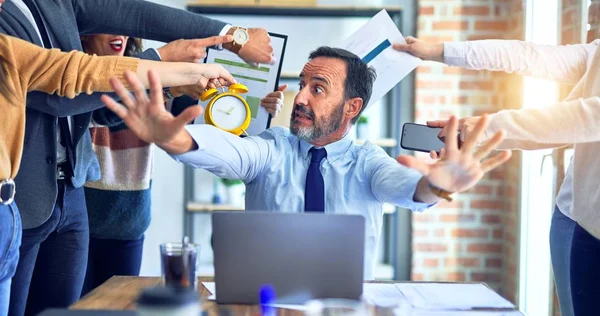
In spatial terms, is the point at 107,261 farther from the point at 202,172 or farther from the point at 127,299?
the point at 202,172

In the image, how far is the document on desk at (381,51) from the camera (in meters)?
2.15

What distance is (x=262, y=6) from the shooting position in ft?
12.2

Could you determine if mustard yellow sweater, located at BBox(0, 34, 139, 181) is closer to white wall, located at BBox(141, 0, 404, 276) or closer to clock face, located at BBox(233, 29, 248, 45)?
clock face, located at BBox(233, 29, 248, 45)

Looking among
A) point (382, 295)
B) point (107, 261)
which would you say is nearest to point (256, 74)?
point (107, 261)

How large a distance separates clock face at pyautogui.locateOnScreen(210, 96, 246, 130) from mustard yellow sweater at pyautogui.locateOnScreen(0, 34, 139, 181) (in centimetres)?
42

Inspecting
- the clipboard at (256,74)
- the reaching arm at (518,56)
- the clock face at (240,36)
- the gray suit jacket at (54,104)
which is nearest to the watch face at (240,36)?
the clock face at (240,36)

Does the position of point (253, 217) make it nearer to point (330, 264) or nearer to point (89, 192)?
point (330, 264)

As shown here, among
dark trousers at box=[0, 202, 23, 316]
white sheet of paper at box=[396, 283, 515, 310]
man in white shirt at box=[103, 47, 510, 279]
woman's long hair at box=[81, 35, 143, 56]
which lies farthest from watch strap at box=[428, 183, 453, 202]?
woman's long hair at box=[81, 35, 143, 56]

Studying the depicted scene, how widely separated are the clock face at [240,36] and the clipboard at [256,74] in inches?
5.0

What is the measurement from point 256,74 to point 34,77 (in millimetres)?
814

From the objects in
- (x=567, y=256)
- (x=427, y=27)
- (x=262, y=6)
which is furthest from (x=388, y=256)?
(x=567, y=256)

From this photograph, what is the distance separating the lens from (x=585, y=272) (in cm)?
171

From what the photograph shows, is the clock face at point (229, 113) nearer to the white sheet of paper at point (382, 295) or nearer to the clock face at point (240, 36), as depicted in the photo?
the clock face at point (240, 36)

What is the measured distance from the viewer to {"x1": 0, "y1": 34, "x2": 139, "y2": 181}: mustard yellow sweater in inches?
59.3
